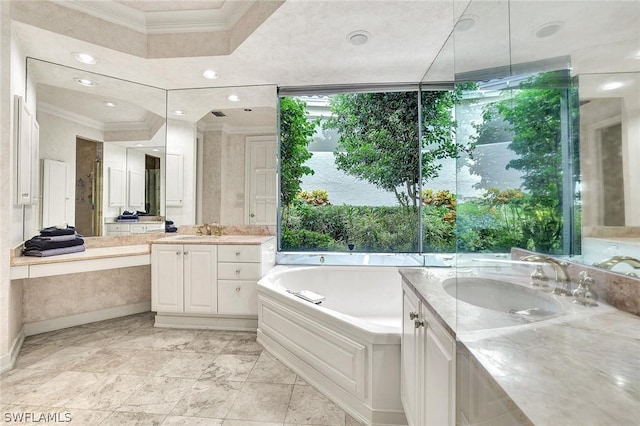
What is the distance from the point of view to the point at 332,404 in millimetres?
1570

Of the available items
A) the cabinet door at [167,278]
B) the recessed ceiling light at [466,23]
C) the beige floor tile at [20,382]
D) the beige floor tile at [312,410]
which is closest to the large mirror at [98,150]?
the cabinet door at [167,278]

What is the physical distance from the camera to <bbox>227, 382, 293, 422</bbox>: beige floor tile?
4.83 ft

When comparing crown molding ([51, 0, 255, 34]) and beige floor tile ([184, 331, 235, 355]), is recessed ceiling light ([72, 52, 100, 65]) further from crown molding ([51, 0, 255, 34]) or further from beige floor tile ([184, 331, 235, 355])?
beige floor tile ([184, 331, 235, 355])

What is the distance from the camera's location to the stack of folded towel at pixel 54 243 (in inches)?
85.4

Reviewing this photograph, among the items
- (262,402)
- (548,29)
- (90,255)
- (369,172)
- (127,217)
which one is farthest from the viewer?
(369,172)

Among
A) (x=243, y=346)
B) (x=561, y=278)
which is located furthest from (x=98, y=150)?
(x=561, y=278)

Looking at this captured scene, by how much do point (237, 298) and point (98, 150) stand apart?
6.78 ft

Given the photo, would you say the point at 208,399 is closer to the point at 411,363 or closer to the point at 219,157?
the point at 411,363

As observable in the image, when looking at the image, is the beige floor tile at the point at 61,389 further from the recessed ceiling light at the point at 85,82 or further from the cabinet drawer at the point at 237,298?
the recessed ceiling light at the point at 85,82

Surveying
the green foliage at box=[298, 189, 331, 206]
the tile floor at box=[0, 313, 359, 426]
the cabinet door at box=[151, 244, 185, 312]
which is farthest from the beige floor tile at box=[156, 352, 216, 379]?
the green foliage at box=[298, 189, 331, 206]

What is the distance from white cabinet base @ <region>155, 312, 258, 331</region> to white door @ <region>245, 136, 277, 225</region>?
3.33 feet

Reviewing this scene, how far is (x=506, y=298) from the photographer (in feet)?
3.12

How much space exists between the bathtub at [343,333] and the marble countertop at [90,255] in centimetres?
132

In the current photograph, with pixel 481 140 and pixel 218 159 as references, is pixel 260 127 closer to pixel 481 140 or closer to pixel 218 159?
pixel 218 159
